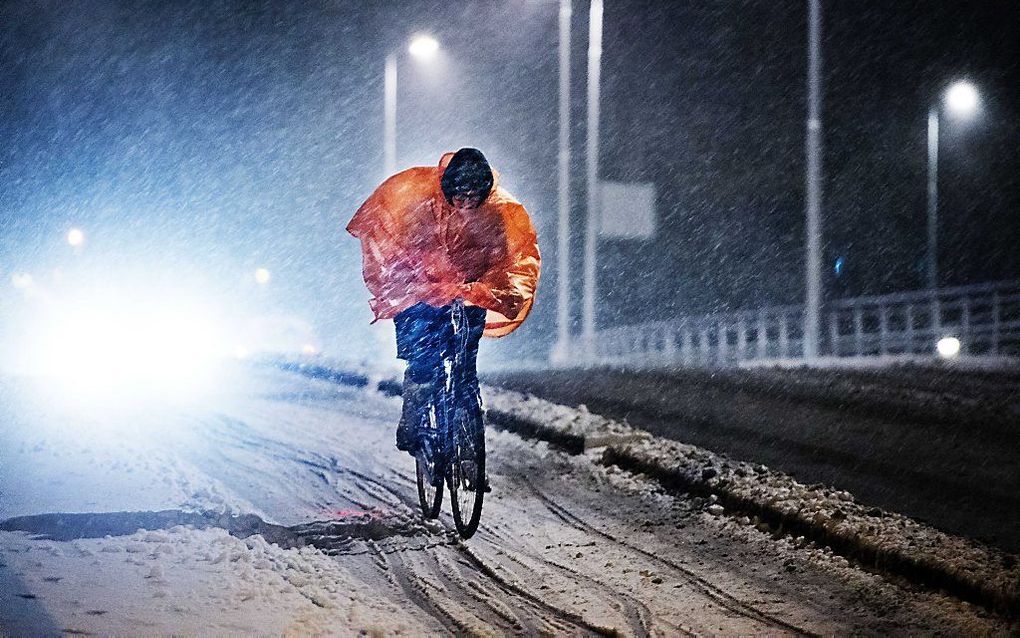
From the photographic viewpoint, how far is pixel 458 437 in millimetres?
5871

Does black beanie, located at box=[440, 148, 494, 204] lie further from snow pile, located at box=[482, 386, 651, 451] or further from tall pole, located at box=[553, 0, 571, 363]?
tall pole, located at box=[553, 0, 571, 363]

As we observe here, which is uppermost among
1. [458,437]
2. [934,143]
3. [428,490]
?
[934,143]

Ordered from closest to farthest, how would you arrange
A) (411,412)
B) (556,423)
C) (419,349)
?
1. (419,349)
2. (411,412)
3. (556,423)

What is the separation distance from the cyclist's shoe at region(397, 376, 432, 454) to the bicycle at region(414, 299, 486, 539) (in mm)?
49

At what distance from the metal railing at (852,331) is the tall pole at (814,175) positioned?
1261 mm

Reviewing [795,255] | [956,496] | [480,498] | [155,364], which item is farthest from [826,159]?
[480,498]

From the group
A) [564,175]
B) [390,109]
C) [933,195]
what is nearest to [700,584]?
[564,175]

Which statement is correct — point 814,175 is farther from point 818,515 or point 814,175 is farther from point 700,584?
point 700,584

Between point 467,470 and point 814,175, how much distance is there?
15984mm

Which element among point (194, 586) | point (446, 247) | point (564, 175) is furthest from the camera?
point (564, 175)

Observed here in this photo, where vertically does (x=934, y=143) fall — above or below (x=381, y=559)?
above

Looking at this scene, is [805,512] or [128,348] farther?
[128,348]

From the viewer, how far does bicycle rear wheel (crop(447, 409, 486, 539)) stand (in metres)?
5.73

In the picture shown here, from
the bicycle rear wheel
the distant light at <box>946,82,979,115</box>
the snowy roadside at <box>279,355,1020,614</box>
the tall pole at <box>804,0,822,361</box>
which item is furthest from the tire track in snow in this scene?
the distant light at <box>946,82,979,115</box>
